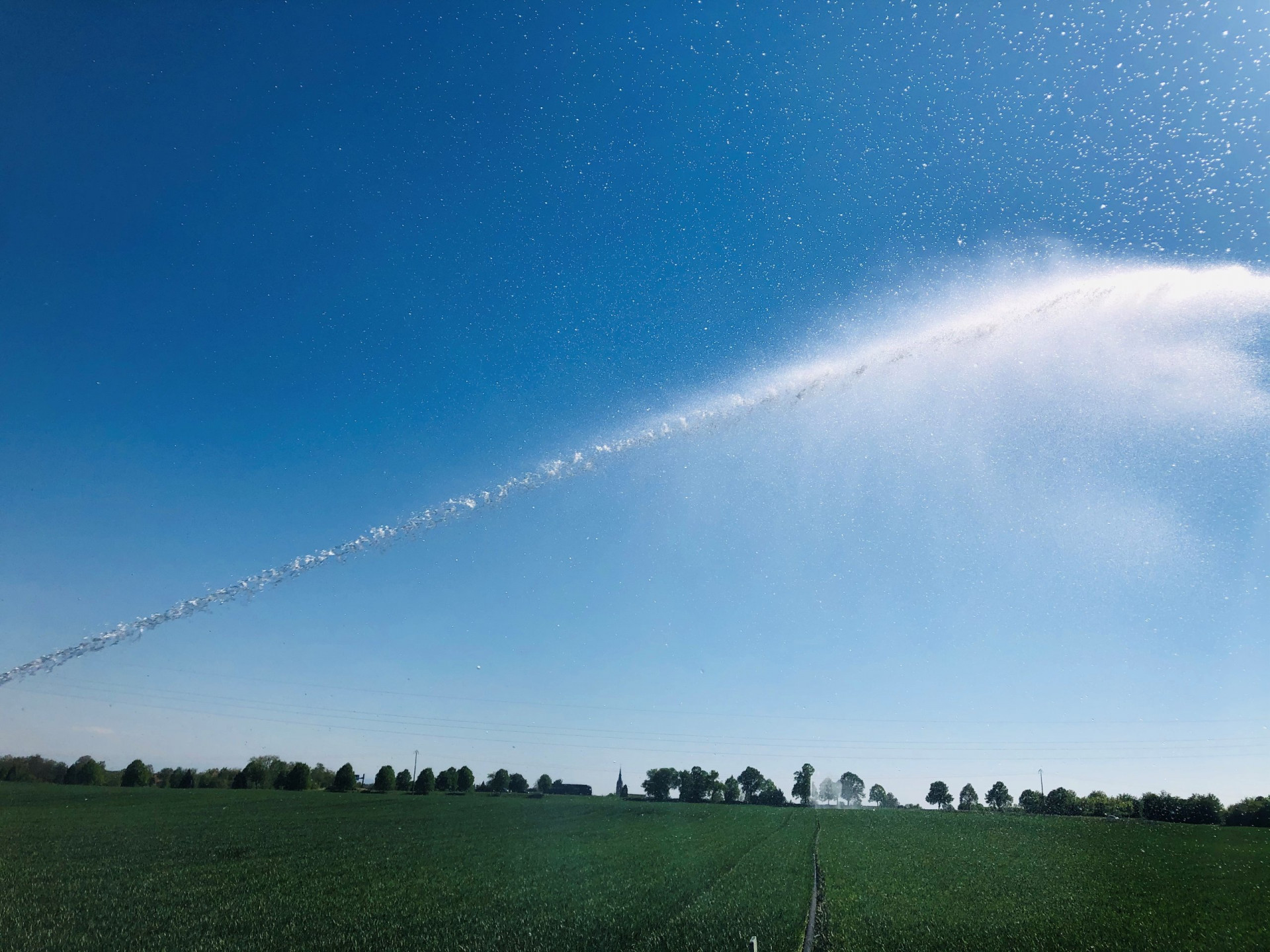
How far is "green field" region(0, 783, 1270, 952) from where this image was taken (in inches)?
997

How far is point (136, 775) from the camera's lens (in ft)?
429

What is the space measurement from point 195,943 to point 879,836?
261 feet

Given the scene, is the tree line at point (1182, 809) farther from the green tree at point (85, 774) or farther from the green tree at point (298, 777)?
the green tree at point (85, 774)

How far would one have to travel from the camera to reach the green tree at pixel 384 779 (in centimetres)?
16888

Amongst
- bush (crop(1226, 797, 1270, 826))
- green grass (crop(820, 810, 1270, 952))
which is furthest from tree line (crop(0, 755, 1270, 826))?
green grass (crop(820, 810, 1270, 952))

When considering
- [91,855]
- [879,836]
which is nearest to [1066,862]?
[879,836]

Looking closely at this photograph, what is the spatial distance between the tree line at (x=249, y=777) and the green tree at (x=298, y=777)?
14cm

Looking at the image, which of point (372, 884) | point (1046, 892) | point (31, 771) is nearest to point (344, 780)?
point (31, 771)

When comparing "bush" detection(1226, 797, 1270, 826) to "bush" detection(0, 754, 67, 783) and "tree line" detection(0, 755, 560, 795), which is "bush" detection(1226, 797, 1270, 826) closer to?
"tree line" detection(0, 755, 560, 795)

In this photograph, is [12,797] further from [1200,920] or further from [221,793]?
[1200,920]

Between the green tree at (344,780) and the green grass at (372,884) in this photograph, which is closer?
the green grass at (372,884)

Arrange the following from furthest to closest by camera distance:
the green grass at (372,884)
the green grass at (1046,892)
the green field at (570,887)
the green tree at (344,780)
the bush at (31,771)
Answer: the green tree at (344,780), the bush at (31,771), the green grass at (1046,892), the green field at (570,887), the green grass at (372,884)

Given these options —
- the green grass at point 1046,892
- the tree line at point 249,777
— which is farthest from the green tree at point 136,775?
Result: the green grass at point 1046,892

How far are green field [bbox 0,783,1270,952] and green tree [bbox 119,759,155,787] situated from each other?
61483 mm
